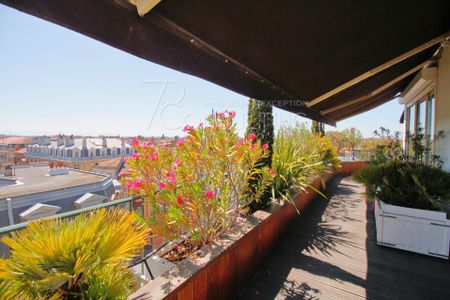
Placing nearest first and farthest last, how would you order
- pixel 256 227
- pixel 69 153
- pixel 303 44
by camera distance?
1. pixel 303 44
2. pixel 256 227
3. pixel 69 153

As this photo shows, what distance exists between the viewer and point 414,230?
2865mm

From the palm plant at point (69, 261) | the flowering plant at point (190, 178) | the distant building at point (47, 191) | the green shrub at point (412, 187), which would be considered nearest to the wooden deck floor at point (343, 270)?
the green shrub at point (412, 187)

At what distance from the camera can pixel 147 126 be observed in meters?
2.71

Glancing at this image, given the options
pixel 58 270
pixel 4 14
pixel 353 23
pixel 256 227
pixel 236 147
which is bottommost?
pixel 256 227

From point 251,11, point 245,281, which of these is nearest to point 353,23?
point 251,11

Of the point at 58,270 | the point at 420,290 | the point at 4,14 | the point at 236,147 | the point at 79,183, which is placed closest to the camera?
the point at 58,270

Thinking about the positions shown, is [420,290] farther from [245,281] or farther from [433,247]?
[245,281]

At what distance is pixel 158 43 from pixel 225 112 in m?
1.38

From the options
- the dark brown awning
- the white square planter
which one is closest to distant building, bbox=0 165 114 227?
the dark brown awning

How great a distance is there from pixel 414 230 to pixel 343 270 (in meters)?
1.28

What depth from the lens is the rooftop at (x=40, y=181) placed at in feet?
29.5

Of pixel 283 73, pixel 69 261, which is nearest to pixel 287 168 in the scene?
pixel 283 73

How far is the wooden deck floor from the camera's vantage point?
Result: 2.21m

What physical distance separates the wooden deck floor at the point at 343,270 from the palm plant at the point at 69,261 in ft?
5.55
